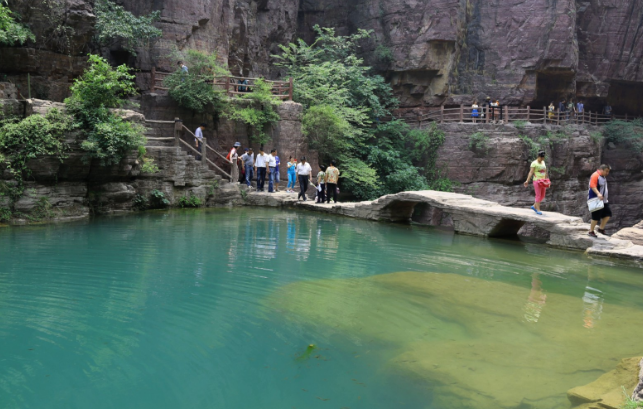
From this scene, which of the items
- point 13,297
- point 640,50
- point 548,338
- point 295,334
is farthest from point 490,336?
point 640,50

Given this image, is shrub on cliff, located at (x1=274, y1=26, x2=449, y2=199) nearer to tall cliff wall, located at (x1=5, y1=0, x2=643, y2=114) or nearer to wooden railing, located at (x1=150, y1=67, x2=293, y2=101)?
wooden railing, located at (x1=150, y1=67, x2=293, y2=101)

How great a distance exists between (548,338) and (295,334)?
2.47 metres

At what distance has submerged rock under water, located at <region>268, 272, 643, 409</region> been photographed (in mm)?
3922

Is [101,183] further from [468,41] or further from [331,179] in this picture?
[468,41]

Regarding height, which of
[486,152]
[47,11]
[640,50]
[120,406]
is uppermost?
[640,50]

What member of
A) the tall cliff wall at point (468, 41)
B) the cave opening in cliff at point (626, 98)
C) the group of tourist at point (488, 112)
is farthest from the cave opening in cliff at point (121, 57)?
the cave opening in cliff at point (626, 98)

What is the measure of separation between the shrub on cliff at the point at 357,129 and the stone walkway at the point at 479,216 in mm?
5734

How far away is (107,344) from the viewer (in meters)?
4.45

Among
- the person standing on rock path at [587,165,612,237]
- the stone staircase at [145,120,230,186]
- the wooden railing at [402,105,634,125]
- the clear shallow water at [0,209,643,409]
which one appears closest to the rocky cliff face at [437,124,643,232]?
the wooden railing at [402,105,634,125]

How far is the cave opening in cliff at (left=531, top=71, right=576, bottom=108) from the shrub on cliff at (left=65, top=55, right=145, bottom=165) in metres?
23.9

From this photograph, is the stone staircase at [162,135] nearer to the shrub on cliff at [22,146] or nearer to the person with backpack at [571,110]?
the shrub on cliff at [22,146]

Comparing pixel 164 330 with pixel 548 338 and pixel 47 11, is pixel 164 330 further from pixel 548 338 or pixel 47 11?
pixel 47 11

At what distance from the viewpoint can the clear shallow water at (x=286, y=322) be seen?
3.74 meters

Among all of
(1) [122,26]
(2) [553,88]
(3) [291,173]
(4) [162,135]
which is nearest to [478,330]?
(3) [291,173]
